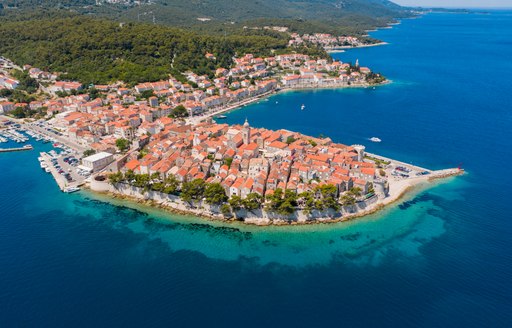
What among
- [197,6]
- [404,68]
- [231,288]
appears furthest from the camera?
[197,6]

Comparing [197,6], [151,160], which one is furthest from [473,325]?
[197,6]

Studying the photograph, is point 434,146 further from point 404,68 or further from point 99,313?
point 404,68

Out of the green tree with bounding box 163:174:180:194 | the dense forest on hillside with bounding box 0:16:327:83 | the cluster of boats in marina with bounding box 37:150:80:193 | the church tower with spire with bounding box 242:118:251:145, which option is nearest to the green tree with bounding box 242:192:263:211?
the green tree with bounding box 163:174:180:194

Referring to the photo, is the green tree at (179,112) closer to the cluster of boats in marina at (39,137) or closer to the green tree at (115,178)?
the cluster of boats in marina at (39,137)

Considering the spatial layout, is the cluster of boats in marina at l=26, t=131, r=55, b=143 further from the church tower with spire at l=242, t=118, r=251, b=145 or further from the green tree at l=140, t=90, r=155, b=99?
the church tower with spire at l=242, t=118, r=251, b=145

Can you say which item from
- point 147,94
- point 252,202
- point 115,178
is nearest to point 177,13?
point 147,94

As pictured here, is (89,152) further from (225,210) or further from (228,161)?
(225,210)

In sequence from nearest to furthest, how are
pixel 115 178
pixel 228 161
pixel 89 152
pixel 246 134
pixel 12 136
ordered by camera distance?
pixel 115 178
pixel 228 161
pixel 246 134
pixel 89 152
pixel 12 136
